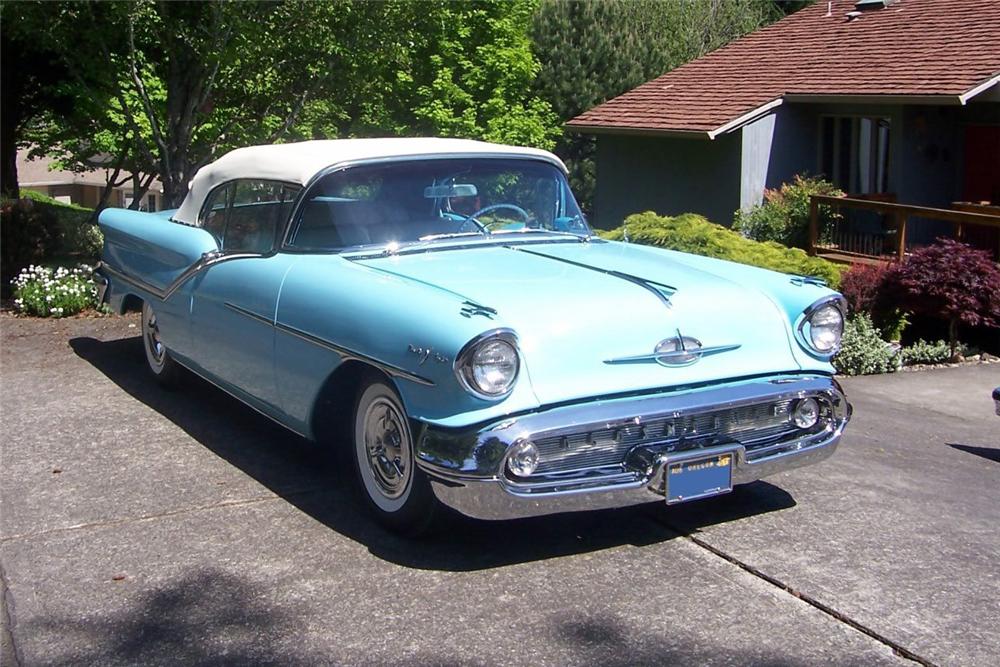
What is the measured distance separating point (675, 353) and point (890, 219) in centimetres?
1246

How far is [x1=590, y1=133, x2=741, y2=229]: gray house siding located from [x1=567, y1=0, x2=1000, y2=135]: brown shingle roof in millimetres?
533

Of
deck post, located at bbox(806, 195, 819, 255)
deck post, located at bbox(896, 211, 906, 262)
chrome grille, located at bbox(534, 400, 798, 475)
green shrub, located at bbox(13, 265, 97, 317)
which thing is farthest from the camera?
deck post, located at bbox(806, 195, 819, 255)

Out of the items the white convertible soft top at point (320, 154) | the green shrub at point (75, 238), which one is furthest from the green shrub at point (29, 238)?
the white convertible soft top at point (320, 154)

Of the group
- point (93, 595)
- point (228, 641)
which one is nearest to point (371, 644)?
point (228, 641)

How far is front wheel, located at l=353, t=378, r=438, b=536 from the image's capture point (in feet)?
15.6

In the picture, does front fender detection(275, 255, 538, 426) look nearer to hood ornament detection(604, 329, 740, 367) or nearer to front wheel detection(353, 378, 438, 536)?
front wheel detection(353, 378, 438, 536)

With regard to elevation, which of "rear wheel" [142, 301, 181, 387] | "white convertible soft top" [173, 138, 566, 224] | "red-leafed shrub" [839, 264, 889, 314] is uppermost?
"white convertible soft top" [173, 138, 566, 224]

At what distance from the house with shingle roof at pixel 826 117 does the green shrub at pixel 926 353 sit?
16.6 feet

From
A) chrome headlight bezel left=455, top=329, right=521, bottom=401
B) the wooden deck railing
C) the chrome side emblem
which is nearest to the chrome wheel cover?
the chrome side emblem

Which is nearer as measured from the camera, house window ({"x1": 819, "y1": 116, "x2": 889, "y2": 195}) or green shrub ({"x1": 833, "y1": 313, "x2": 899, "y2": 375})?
green shrub ({"x1": 833, "y1": 313, "x2": 899, "y2": 375})

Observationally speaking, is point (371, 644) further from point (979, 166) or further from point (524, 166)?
point (979, 166)

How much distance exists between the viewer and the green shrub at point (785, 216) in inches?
658

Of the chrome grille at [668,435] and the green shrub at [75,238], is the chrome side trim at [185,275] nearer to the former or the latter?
the chrome grille at [668,435]

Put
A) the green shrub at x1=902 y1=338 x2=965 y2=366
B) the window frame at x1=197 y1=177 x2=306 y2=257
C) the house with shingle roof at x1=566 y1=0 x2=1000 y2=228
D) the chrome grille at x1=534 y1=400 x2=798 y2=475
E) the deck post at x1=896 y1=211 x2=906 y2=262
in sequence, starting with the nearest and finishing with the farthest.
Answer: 1. the chrome grille at x1=534 y1=400 x2=798 y2=475
2. the window frame at x1=197 y1=177 x2=306 y2=257
3. the green shrub at x1=902 y1=338 x2=965 y2=366
4. the deck post at x1=896 y1=211 x2=906 y2=262
5. the house with shingle roof at x1=566 y1=0 x2=1000 y2=228
